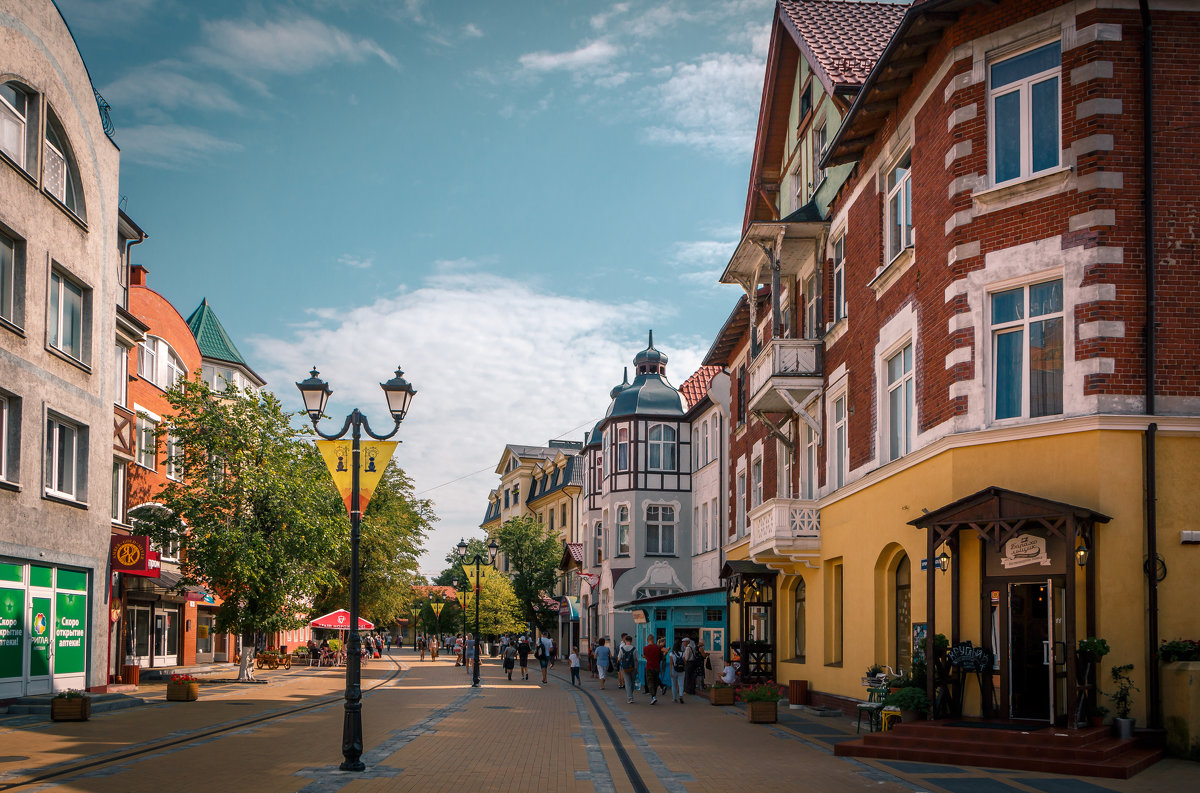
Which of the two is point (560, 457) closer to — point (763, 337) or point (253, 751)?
point (763, 337)

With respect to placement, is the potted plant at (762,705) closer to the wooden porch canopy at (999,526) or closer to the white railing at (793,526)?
the white railing at (793,526)

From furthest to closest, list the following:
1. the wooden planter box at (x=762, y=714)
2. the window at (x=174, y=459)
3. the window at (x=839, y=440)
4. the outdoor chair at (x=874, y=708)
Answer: the window at (x=174, y=459), the window at (x=839, y=440), the wooden planter box at (x=762, y=714), the outdoor chair at (x=874, y=708)

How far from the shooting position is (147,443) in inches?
1436

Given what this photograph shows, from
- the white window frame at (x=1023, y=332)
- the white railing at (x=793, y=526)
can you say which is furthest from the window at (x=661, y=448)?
the white window frame at (x=1023, y=332)

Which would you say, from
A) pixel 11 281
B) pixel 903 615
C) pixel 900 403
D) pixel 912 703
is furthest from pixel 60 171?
pixel 912 703

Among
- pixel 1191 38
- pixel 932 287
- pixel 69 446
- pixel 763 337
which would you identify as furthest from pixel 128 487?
pixel 1191 38

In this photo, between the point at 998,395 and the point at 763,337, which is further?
the point at 763,337

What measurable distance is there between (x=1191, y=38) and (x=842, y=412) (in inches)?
406

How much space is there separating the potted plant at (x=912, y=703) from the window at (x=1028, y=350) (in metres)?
4.09

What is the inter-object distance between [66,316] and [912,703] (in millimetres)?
19590

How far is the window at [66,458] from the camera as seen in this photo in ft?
78.9

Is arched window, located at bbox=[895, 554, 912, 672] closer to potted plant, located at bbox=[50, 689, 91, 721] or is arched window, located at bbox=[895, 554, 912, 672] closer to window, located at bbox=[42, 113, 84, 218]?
potted plant, located at bbox=[50, 689, 91, 721]

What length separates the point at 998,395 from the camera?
53.6 feet

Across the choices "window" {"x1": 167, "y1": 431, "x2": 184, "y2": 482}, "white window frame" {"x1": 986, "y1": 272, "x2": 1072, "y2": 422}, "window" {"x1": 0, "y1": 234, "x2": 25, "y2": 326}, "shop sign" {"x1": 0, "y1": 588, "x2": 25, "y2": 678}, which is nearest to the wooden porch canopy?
"white window frame" {"x1": 986, "y1": 272, "x2": 1072, "y2": 422}
